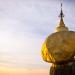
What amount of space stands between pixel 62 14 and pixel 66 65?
22.3 ft

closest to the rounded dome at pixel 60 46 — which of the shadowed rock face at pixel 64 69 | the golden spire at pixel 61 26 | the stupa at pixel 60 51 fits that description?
the stupa at pixel 60 51

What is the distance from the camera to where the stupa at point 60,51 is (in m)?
34.2

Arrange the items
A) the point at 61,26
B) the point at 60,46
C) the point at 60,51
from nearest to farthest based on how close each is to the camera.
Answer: the point at 60,51, the point at 60,46, the point at 61,26

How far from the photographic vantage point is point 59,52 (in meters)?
34.1

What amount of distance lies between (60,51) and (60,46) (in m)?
0.56

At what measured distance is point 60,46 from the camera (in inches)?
1353

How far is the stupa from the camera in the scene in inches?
1348

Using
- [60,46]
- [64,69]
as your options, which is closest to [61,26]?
[60,46]

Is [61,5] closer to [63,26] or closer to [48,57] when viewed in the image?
[63,26]

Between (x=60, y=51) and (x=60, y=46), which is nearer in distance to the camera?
(x=60, y=51)

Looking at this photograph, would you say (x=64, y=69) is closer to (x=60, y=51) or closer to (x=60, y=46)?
(x=60, y=51)

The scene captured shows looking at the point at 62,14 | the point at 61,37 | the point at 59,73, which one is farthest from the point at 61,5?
the point at 59,73

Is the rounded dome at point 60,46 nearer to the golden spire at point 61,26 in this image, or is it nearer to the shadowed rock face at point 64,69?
the shadowed rock face at point 64,69

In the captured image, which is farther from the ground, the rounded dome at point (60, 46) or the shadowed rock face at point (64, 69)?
the rounded dome at point (60, 46)
